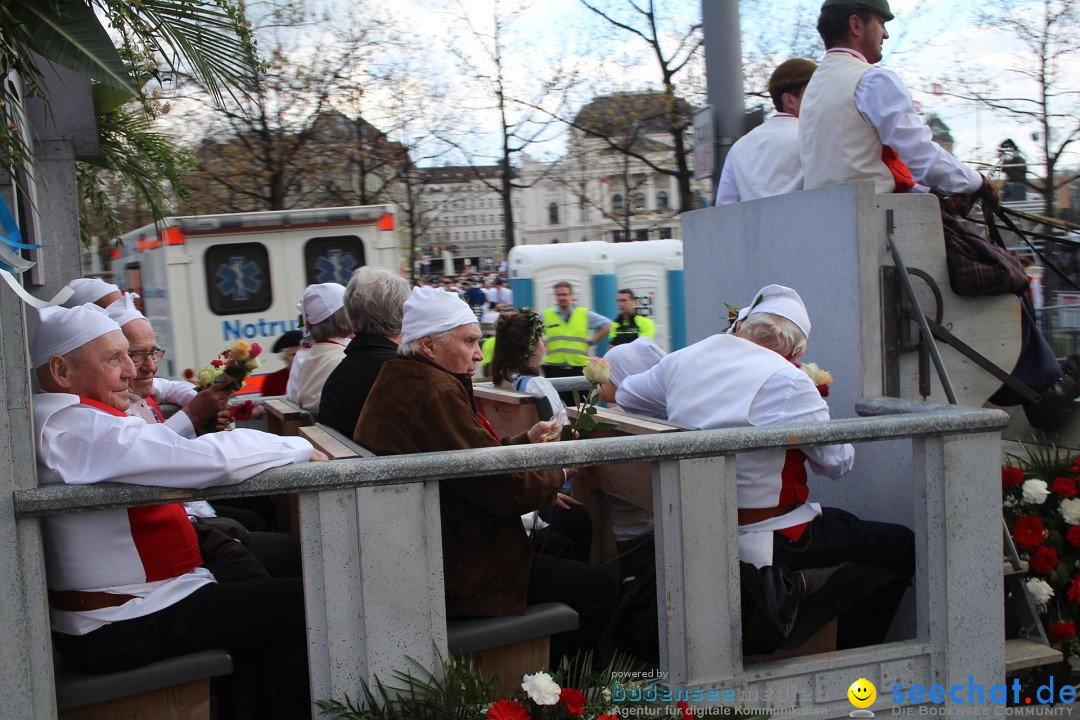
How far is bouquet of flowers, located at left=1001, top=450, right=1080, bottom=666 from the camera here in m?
3.97

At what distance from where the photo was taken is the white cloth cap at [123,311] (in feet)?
14.6

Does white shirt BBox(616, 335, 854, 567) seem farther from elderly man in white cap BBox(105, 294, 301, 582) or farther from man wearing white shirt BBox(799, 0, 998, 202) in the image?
elderly man in white cap BBox(105, 294, 301, 582)

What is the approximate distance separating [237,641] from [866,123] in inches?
130

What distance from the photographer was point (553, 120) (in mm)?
20703

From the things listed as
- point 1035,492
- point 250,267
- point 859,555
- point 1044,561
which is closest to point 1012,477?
point 1035,492

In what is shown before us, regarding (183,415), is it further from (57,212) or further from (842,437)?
(842,437)

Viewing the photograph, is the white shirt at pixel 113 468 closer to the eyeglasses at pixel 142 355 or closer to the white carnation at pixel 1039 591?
the eyeglasses at pixel 142 355

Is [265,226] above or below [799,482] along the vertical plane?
above

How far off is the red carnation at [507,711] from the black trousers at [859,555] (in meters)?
1.21

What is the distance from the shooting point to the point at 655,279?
16.2m

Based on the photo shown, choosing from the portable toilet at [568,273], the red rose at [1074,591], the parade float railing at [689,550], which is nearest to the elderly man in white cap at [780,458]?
the parade float railing at [689,550]

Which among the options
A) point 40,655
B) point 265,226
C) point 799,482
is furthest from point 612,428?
point 265,226

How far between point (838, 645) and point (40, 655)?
9.09 feet

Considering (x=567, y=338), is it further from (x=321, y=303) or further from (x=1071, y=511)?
(x=1071, y=511)
